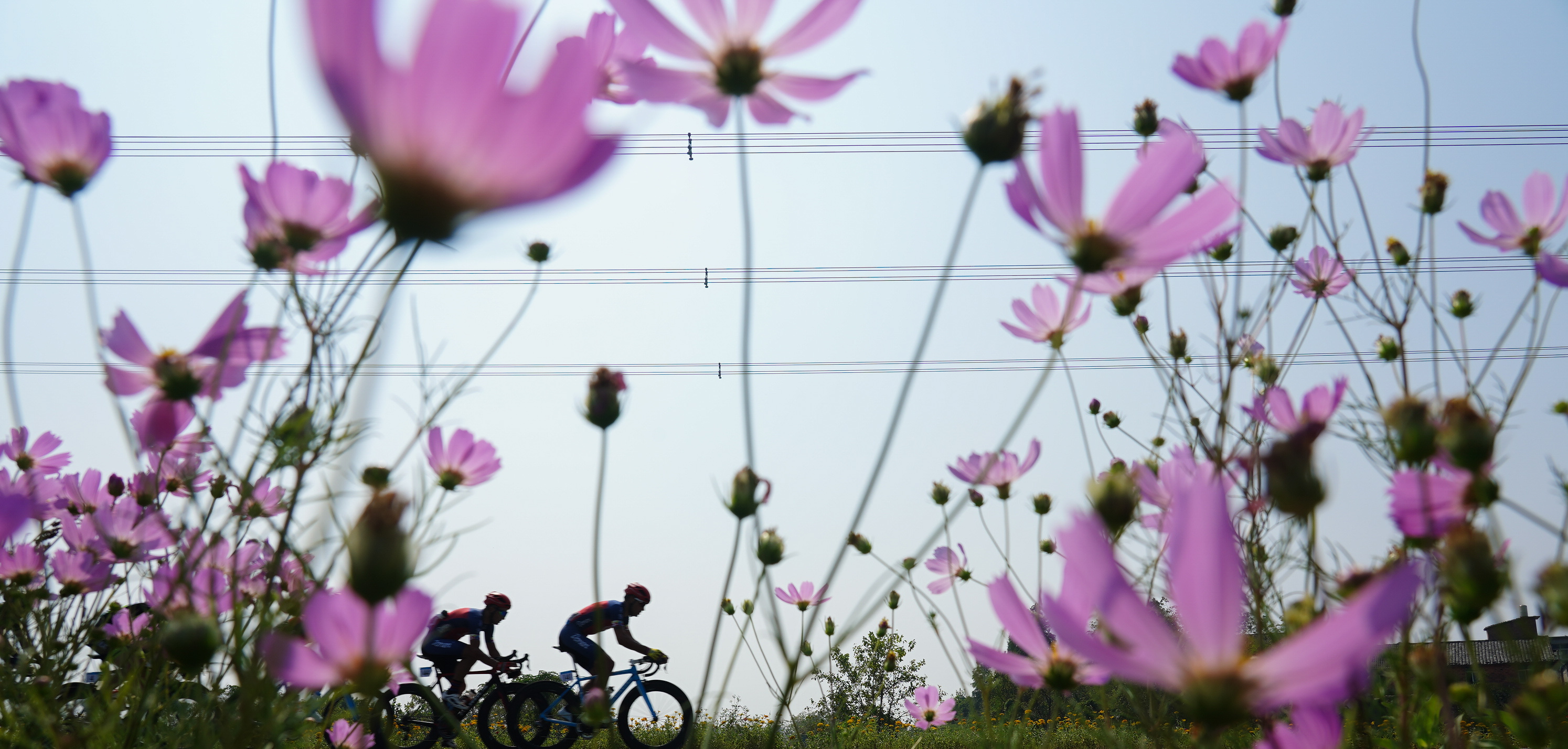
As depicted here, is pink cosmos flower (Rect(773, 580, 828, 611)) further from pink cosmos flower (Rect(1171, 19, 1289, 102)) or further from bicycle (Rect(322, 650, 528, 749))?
bicycle (Rect(322, 650, 528, 749))

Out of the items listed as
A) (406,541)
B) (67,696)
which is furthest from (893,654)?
(406,541)

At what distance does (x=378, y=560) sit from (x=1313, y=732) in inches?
16.5

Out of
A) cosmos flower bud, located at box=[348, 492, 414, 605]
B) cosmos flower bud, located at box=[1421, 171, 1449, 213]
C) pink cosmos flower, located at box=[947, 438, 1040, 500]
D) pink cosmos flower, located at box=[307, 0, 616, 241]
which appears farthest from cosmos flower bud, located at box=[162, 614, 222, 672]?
cosmos flower bud, located at box=[1421, 171, 1449, 213]

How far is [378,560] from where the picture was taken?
301mm

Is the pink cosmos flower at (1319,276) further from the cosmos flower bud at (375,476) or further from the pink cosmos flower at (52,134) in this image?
the pink cosmos flower at (52,134)

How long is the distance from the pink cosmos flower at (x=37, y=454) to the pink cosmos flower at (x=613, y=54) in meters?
1.49

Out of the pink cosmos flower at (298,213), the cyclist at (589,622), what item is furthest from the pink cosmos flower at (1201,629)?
the cyclist at (589,622)

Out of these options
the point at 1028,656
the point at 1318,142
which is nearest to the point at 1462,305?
the point at 1318,142

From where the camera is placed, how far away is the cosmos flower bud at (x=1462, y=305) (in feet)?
4.83

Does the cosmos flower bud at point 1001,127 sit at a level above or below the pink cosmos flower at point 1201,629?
above

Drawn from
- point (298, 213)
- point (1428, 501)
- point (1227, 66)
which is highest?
point (1227, 66)

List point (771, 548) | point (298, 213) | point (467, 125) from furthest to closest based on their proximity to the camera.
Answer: point (771, 548), point (298, 213), point (467, 125)

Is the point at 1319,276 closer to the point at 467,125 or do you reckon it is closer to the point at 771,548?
the point at 771,548

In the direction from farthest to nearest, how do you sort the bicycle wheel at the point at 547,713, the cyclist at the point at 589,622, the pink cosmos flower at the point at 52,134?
the bicycle wheel at the point at 547,713, the cyclist at the point at 589,622, the pink cosmos flower at the point at 52,134
